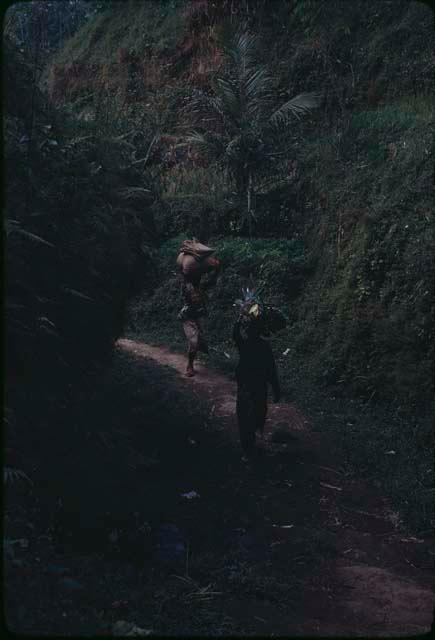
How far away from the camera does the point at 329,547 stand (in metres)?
6.75

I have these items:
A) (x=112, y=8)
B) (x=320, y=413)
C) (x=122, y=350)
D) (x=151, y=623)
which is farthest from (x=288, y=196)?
(x=112, y=8)

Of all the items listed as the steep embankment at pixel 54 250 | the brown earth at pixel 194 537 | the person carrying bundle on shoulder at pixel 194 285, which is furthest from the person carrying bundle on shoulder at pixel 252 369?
the person carrying bundle on shoulder at pixel 194 285

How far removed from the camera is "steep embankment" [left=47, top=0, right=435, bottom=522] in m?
10.8

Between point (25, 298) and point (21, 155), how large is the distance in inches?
51.2

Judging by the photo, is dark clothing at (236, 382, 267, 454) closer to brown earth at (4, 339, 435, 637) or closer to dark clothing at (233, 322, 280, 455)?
dark clothing at (233, 322, 280, 455)

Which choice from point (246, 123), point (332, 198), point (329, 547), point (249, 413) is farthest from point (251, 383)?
point (246, 123)

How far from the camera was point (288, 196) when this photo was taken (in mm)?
17094

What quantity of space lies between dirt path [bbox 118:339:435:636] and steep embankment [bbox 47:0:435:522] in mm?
572

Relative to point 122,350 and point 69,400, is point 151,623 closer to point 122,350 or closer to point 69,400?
point 69,400

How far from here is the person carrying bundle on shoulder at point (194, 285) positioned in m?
11.9

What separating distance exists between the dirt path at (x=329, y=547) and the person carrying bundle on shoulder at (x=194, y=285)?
182cm

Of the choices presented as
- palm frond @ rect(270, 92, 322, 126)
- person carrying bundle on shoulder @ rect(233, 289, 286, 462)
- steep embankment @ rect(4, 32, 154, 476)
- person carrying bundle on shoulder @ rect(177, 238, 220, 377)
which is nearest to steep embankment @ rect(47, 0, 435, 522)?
palm frond @ rect(270, 92, 322, 126)

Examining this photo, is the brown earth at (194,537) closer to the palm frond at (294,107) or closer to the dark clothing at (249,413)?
the dark clothing at (249,413)

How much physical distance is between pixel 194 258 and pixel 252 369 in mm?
3494
